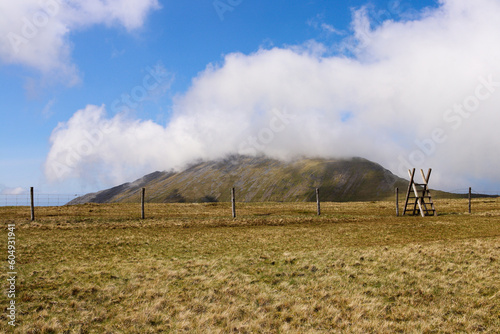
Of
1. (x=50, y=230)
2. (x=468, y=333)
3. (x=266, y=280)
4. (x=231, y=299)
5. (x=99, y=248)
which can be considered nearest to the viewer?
(x=468, y=333)

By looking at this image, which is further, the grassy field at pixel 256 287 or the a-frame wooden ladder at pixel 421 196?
the a-frame wooden ladder at pixel 421 196

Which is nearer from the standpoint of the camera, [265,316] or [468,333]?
[468,333]

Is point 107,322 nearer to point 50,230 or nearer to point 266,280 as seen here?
point 266,280

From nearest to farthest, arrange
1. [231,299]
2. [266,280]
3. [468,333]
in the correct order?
[468,333]
[231,299]
[266,280]

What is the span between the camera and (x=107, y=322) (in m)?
7.70

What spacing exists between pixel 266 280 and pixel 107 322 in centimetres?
513

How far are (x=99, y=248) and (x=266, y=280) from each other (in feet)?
34.5

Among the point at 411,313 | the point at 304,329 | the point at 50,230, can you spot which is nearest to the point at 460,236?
the point at 411,313

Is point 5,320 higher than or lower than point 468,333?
higher

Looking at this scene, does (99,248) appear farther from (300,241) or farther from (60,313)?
(300,241)

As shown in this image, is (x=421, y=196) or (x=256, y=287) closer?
(x=256, y=287)

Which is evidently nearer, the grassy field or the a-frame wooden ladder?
the grassy field

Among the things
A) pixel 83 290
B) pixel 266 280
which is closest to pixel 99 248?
pixel 83 290

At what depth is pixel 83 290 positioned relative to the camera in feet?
31.5
